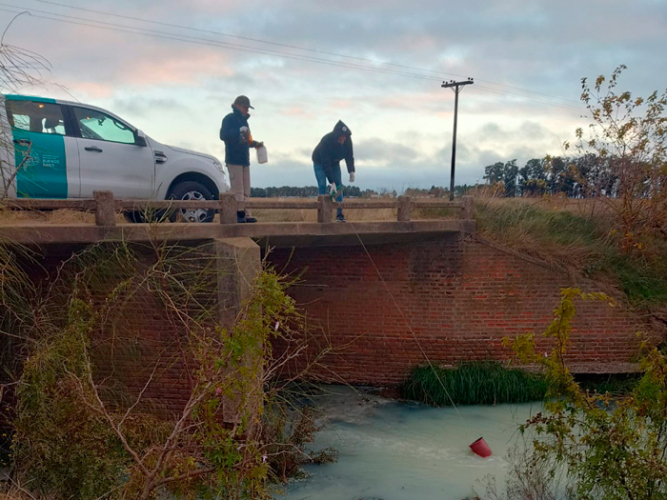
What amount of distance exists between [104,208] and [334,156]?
408cm

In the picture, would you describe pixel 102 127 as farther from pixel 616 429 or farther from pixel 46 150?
pixel 616 429

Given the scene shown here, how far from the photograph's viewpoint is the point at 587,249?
10180mm

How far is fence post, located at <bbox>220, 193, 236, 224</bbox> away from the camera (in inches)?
293

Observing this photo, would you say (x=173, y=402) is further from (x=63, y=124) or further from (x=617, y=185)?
(x=617, y=185)

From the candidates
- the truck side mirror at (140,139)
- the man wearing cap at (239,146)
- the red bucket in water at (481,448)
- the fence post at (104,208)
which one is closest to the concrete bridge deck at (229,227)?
the fence post at (104,208)

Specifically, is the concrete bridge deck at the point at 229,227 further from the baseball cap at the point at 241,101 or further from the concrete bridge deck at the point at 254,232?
the baseball cap at the point at 241,101

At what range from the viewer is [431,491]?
7070 millimetres

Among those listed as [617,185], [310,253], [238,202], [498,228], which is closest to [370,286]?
[310,253]

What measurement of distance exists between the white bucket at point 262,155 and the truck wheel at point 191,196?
1.01m

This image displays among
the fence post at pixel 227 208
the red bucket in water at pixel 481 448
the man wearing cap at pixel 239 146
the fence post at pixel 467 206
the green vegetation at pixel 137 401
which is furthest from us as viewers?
the fence post at pixel 467 206

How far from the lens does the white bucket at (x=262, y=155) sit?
878 centimetres

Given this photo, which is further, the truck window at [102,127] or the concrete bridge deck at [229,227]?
the truck window at [102,127]

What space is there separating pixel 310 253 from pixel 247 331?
6.02 metres

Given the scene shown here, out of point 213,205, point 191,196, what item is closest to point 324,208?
point 213,205
